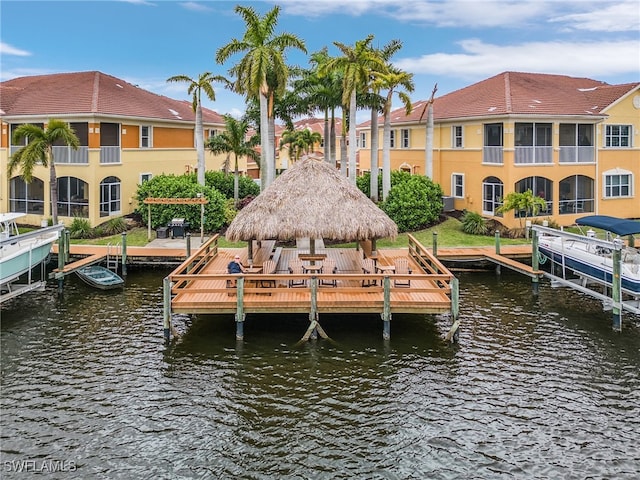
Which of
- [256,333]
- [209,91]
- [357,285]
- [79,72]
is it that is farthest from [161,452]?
[79,72]

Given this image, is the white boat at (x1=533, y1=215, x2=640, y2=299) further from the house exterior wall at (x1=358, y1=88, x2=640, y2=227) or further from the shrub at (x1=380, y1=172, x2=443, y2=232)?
the house exterior wall at (x1=358, y1=88, x2=640, y2=227)

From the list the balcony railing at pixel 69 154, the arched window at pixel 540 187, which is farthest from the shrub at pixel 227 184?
the arched window at pixel 540 187

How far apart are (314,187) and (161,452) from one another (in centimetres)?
1133

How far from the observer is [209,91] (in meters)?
35.9

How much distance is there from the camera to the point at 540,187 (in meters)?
35.3

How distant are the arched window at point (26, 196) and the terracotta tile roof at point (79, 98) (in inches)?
163

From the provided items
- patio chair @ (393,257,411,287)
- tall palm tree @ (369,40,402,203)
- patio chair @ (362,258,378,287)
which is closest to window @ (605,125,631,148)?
tall palm tree @ (369,40,402,203)

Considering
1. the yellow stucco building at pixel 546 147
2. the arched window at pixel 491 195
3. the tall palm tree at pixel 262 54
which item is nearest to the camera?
the tall palm tree at pixel 262 54

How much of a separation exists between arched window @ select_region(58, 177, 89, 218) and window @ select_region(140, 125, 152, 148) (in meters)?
5.47

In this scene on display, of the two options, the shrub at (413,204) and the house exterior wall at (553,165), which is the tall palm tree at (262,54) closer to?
the shrub at (413,204)

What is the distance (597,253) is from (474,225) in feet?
39.6

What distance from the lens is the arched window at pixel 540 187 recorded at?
3484 cm

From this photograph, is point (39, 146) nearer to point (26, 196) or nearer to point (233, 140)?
point (26, 196)

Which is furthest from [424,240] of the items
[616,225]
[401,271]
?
[401,271]
